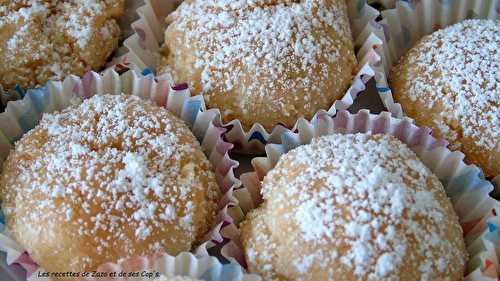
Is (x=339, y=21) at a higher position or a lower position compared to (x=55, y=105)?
higher

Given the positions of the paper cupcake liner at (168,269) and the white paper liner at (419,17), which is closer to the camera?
the paper cupcake liner at (168,269)

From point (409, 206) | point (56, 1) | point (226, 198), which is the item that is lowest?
point (226, 198)

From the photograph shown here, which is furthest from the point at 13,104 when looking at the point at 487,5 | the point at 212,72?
the point at 487,5

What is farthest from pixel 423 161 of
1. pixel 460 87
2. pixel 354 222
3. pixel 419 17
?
pixel 419 17

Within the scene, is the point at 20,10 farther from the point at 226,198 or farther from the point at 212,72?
the point at 226,198

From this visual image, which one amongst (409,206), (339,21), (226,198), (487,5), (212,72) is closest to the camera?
(409,206)

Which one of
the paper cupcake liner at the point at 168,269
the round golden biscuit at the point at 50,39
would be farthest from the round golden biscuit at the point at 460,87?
the round golden biscuit at the point at 50,39

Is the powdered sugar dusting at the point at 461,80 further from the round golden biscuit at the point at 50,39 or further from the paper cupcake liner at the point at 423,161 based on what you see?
the round golden biscuit at the point at 50,39
